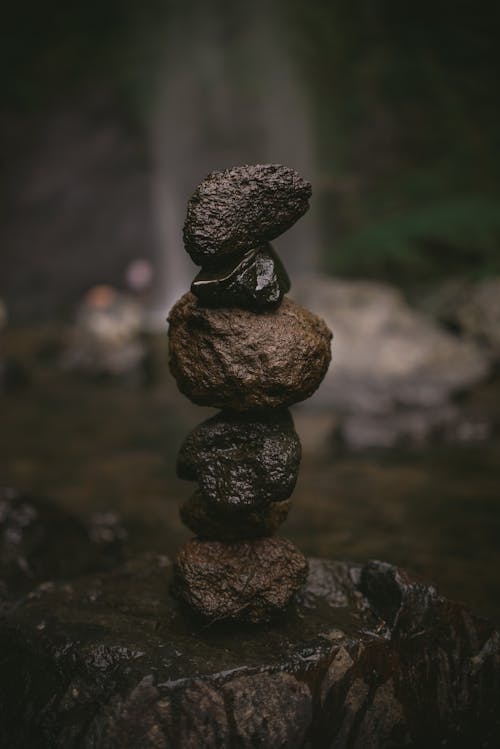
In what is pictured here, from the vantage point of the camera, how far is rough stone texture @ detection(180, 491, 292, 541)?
9.23ft

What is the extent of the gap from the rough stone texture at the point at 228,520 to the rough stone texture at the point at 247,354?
494 millimetres

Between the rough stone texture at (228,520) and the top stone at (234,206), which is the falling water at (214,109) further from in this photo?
the top stone at (234,206)

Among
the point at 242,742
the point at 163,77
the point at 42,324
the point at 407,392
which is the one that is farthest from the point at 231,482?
the point at 163,77

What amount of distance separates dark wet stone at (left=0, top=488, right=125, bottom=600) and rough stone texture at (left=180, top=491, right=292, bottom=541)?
1414mm

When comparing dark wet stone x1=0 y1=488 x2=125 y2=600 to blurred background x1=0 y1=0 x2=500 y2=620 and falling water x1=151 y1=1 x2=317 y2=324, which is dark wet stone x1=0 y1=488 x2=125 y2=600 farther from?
falling water x1=151 y1=1 x2=317 y2=324

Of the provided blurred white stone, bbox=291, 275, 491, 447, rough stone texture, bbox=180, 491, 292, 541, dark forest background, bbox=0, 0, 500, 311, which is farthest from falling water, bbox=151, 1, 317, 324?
rough stone texture, bbox=180, 491, 292, 541

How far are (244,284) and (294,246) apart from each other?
1376cm

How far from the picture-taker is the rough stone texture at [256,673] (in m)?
2.31

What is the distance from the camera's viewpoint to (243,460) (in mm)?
2713

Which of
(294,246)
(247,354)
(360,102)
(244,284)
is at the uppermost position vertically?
(360,102)

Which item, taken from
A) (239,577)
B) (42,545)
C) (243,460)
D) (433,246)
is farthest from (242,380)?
(433,246)

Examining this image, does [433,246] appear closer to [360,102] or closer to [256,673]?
[360,102]

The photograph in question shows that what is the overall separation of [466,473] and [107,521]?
11.0 ft

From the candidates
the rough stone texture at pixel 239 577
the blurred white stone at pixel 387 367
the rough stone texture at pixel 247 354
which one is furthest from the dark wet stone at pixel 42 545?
the blurred white stone at pixel 387 367
